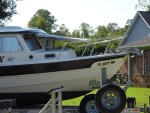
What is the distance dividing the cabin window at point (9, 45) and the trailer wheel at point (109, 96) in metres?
2.77

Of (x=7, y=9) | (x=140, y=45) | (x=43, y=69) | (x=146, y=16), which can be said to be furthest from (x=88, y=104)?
(x=7, y=9)

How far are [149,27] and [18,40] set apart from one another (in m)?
20.6

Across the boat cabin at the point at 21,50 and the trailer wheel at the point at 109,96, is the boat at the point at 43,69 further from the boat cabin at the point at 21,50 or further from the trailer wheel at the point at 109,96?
the trailer wheel at the point at 109,96

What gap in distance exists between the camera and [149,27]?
29500mm

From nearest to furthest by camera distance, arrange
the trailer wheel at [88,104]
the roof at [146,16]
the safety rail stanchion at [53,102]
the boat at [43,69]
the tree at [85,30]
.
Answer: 1. the safety rail stanchion at [53,102]
2. the trailer wheel at [88,104]
3. the boat at [43,69]
4. the roof at [146,16]
5. the tree at [85,30]

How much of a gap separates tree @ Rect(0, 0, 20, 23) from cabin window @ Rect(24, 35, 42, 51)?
1199 inches

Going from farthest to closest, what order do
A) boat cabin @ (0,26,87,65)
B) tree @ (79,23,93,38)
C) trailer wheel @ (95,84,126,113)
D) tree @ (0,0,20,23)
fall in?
tree @ (79,23,93,38) < tree @ (0,0,20,23) < boat cabin @ (0,26,87,65) < trailer wheel @ (95,84,126,113)

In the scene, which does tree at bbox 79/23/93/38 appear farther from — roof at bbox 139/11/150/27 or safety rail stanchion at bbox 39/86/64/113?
safety rail stanchion at bbox 39/86/64/113

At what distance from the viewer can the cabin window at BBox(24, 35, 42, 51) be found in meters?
10.6

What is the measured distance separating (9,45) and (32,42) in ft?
2.35

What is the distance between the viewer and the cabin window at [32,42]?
1061cm

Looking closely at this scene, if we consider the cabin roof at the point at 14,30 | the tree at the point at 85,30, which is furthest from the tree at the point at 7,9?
the tree at the point at 85,30

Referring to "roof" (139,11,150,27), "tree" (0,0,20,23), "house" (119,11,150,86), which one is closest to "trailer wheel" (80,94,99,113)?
"house" (119,11,150,86)

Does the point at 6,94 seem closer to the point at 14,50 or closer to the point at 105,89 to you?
the point at 14,50
